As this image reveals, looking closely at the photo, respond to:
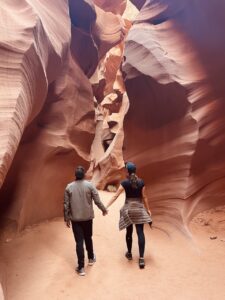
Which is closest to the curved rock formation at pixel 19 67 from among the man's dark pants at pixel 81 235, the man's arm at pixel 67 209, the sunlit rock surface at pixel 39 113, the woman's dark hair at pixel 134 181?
the sunlit rock surface at pixel 39 113

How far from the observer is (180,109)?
7.97 meters

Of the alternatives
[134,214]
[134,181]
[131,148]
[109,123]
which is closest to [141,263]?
[134,214]

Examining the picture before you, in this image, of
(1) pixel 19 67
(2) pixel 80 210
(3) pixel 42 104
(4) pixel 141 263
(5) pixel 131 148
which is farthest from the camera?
(5) pixel 131 148

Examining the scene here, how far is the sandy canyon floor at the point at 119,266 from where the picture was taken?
16.5ft

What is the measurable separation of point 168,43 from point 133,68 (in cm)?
106

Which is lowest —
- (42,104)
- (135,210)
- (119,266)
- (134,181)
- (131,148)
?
(119,266)

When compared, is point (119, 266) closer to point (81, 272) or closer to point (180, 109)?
point (81, 272)

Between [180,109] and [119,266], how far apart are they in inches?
152

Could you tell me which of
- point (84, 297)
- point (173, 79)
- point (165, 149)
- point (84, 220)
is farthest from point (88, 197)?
point (173, 79)

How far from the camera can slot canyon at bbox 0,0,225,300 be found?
536 centimetres

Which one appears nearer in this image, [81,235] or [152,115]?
[81,235]

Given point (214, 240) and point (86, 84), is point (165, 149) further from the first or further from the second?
point (86, 84)

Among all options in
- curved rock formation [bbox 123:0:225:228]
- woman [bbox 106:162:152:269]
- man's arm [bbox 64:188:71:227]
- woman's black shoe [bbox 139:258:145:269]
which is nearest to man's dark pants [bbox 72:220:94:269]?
man's arm [bbox 64:188:71:227]

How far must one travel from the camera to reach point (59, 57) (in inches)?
304
